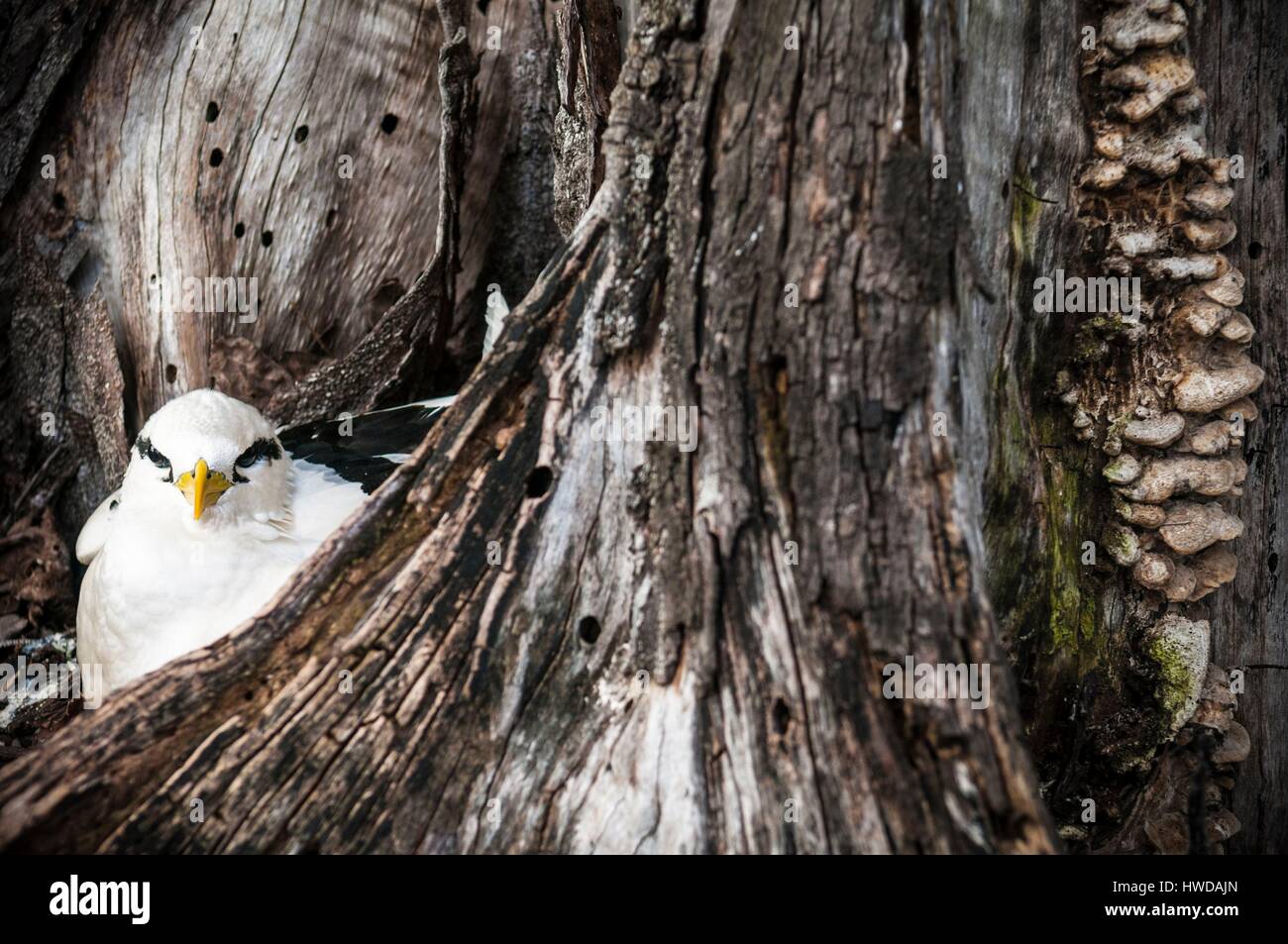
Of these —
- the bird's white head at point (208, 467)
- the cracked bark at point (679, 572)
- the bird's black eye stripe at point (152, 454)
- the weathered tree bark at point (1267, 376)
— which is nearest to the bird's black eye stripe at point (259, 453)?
the bird's white head at point (208, 467)

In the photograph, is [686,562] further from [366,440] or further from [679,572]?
[366,440]

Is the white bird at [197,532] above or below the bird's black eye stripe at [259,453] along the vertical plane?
below

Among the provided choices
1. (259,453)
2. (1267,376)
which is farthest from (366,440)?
(1267,376)

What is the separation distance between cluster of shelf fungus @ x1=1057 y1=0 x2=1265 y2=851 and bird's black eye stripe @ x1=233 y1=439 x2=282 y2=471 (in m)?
2.09

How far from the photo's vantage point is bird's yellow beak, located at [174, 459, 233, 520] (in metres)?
2.54

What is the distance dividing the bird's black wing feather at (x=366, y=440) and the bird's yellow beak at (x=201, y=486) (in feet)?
1.28

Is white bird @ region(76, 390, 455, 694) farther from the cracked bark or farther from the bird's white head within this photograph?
the cracked bark

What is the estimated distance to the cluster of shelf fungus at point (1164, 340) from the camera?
8.05ft

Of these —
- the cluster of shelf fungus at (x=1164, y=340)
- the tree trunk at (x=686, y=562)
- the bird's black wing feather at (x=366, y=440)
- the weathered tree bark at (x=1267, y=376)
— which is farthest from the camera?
the bird's black wing feather at (x=366, y=440)

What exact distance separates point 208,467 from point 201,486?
0.21 ft

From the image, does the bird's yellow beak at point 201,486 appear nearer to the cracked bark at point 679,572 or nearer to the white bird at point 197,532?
the white bird at point 197,532

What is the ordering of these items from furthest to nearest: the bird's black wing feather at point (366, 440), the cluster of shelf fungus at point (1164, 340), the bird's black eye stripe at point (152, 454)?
the bird's black wing feather at point (366, 440) → the bird's black eye stripe at point (152, 454) → the cluster of shelf fungus at point (1164, 340)

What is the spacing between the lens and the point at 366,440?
318cm

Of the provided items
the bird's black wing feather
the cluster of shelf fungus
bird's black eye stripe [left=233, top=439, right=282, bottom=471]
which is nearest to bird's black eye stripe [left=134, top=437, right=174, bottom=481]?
bird's black eye stripe [left=233, top=439, right=282, bottom=471]
